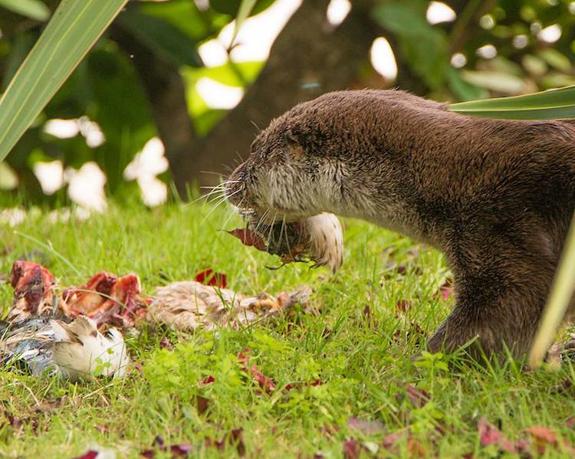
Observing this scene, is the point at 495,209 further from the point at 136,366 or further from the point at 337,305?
the point at 136,366

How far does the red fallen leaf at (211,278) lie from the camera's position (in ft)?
13.9

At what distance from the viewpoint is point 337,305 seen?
396cm

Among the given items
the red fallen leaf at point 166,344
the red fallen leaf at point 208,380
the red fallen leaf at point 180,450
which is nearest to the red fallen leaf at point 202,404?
the red fallen leaf at point 208,380

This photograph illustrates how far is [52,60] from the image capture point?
2799 mm

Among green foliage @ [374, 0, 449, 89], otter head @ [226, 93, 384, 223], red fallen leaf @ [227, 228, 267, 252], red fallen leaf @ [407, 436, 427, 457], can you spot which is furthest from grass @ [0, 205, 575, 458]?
green foliage @ [374, 0, 449, 89]

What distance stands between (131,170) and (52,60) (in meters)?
3.97

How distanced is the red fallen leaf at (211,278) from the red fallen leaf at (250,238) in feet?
1.23

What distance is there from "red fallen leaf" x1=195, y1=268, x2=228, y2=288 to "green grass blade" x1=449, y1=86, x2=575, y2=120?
65.8 inches

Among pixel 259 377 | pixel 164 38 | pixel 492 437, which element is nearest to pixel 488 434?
pixel 492 437

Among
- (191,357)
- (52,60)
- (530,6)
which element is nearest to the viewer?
(52,60)

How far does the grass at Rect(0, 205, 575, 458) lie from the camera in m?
2.73

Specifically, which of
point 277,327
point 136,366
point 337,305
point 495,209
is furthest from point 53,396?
point 495,209

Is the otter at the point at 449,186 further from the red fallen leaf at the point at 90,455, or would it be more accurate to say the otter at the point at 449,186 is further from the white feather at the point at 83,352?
the red fallen leaf at the point at 90,455

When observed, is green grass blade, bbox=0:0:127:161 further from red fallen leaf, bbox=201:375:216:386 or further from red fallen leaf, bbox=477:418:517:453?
red fallen leaf, bbox=477:418:517:453
